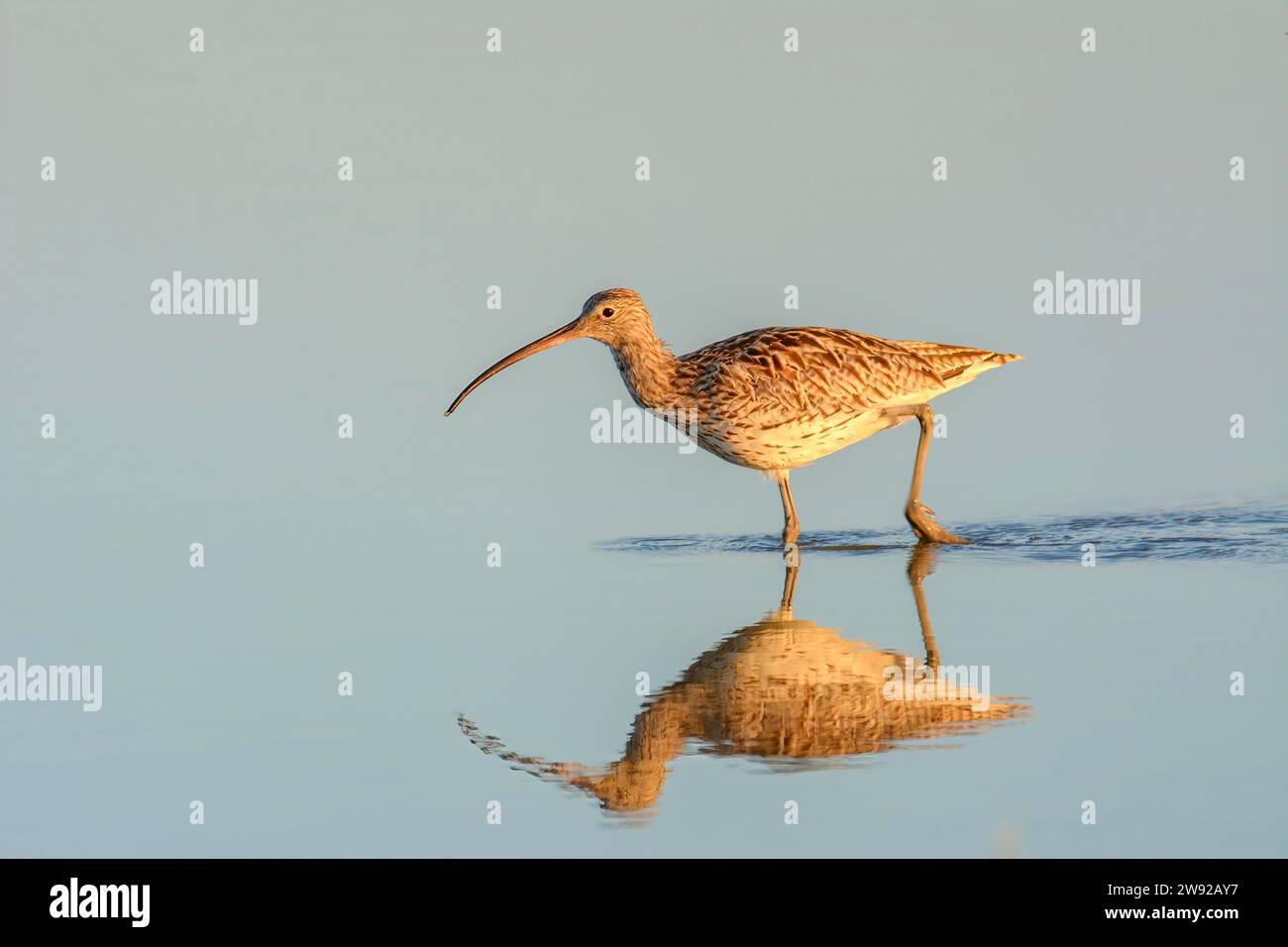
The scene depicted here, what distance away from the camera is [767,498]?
48.9 feet

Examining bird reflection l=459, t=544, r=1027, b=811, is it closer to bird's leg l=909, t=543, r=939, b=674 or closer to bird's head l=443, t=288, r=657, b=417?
bird's leg l=909, t=543, r=939, b=674

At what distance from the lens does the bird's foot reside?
1269 centimetres

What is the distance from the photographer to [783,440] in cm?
1344

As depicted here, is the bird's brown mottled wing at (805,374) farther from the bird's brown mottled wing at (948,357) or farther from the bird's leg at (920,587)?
the bird's leg at (920,587)

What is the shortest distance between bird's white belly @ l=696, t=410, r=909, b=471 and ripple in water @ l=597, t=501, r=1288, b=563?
0.62 metres

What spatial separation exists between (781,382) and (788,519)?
1.05 metres

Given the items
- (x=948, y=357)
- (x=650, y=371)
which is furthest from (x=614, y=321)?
(x=948, y=357)

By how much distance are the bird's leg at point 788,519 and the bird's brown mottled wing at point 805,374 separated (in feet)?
1.74

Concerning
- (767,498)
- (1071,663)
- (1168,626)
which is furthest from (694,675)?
(767,498)

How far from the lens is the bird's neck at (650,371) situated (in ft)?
44.9

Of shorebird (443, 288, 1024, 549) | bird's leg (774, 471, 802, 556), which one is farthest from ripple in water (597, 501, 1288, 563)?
shorebird (443, 288, 1024, 549)

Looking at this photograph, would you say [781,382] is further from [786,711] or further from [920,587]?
[786,711]

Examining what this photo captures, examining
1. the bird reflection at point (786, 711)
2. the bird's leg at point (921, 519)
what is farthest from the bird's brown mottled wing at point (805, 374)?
the bird reflection at point (786, 711)
